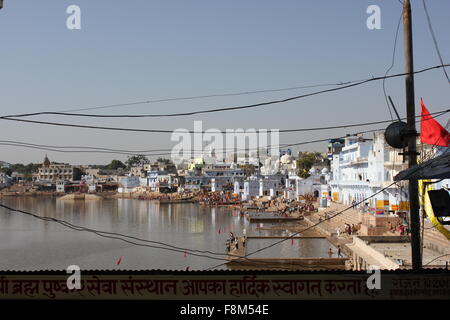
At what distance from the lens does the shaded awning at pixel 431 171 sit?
6596 mm

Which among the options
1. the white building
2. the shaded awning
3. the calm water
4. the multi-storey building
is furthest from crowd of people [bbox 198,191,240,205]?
the shaded awning

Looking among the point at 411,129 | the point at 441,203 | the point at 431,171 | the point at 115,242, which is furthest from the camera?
the point at 115,242

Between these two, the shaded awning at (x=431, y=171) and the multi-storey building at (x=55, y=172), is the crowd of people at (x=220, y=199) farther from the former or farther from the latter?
the shaded awning at (x=431, y=171)

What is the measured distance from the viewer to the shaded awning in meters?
6.60

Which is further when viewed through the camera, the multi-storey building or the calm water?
the multi-storey building

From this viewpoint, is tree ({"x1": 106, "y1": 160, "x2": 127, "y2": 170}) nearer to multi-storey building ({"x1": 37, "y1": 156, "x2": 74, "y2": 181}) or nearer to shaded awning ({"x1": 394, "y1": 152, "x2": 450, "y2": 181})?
multi-storey building ({"x1": 37, "y1": 156, "x2": 74, "y2": 181})

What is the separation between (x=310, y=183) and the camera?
64.4 metres

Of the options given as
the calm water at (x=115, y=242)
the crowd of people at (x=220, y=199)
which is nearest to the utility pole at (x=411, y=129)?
the calm water at (x=115, y=242)

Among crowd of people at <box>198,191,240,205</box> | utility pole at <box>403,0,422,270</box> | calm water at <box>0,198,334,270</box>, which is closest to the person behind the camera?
utility pole at <box>403,0,422,270</box>

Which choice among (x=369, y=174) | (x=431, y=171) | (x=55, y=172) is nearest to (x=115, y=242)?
(x=369, y=174)

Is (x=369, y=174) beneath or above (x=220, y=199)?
above

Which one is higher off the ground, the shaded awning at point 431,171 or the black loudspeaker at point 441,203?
the shaded awning at point 431,171

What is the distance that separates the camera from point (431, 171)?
6.79 metres

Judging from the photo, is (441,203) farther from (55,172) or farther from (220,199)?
(55,172)
